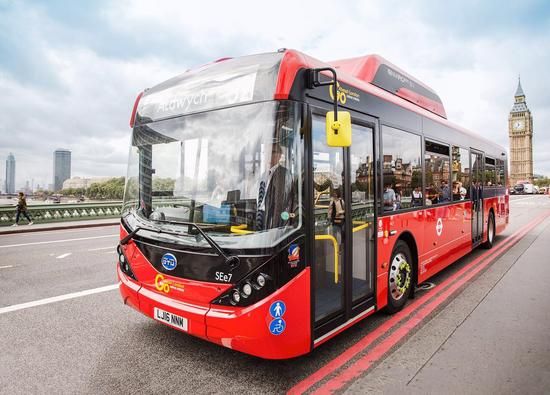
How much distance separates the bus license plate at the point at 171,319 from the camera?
3.31 meters

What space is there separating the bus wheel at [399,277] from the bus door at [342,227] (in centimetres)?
60

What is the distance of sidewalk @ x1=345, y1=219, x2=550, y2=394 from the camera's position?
3129mm

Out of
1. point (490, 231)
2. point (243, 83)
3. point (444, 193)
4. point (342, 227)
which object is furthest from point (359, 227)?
point (490, 231)

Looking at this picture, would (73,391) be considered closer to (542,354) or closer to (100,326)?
(100,326)

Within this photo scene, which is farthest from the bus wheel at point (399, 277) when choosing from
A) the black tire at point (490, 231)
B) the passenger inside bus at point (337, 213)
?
the black tire at point (490, 231)

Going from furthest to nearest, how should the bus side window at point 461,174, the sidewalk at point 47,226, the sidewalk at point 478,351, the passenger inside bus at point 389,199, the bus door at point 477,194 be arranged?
1. the sidewalk at point 47,226
2. the bus door at point 477,194
3. the bus side window at point 461,174
4. the passenger inside bus at point 389,199
5. the sidewalk at point 478,351

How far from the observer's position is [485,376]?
3.27 m

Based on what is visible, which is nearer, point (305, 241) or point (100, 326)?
point (305, 241)

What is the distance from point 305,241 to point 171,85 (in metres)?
2.29

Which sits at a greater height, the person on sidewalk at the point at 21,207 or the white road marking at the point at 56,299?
the person on sidewalk at the point at 21,207

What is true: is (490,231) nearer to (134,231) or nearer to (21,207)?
(134,231)

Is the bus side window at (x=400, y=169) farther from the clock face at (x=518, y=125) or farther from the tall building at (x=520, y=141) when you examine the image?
the clock face at (x=518, y=125)

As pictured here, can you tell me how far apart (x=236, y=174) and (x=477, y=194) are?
7074 millimetres

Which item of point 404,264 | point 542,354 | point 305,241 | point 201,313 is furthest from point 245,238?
point 542,354
